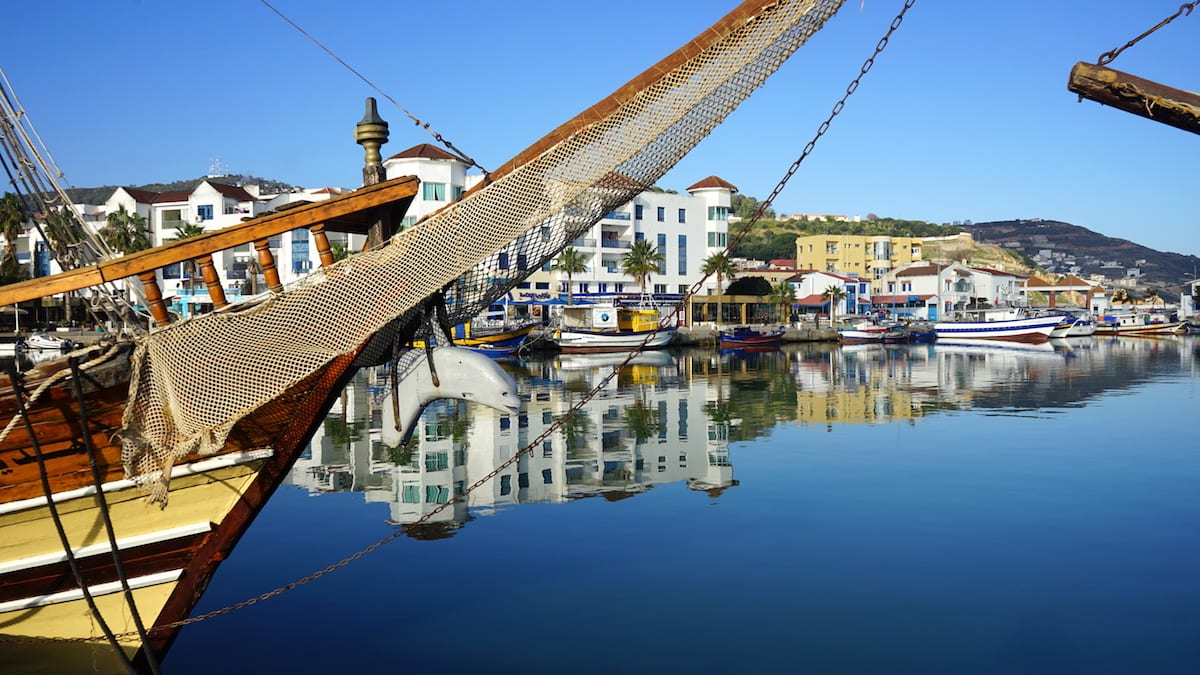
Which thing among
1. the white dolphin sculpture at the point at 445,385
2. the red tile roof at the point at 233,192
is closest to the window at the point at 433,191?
the red tile roof at the point at 233,192

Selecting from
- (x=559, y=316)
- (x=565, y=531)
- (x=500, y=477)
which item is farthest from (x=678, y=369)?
(x=565, y=531)

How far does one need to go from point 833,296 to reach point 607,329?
34.6 meters

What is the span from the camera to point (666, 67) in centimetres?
554

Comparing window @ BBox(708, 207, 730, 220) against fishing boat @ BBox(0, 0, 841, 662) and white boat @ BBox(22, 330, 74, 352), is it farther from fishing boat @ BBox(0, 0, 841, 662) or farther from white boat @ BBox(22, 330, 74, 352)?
fishing boat @ BBox(0, 0, 841, 662)

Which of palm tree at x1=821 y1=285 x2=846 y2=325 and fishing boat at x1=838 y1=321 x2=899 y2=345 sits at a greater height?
palm tree at x1=821 y1=285 x2=846 y2=325

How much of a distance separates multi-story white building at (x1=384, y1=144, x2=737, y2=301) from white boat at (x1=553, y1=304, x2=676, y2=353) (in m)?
2.05

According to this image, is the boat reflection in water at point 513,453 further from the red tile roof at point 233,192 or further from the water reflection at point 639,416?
the red tile roof at point 233,192

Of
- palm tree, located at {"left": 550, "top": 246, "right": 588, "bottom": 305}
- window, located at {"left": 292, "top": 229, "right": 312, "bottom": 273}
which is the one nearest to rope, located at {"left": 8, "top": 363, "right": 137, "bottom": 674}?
palm tree, located at {"left": 550, "top": 246, "right": 588, "bottom": 305}

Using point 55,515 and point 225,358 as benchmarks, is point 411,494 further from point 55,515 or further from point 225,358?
point 225,358

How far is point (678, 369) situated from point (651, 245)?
93.8 ft

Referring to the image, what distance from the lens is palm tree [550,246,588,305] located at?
5953 centimetres

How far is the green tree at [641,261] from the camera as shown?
61938mm

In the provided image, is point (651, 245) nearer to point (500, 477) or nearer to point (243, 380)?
point (500, 477)

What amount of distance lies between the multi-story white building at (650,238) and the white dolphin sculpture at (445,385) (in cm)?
5064
